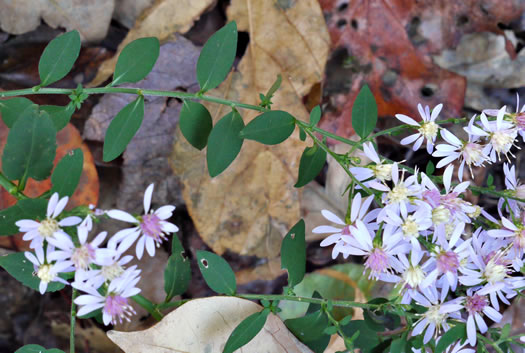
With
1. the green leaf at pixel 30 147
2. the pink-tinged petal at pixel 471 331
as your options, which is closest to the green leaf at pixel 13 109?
the green leaf at pixel 30 147

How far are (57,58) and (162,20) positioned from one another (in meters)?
1.16

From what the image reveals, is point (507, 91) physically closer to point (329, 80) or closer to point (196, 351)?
point (329, 80)

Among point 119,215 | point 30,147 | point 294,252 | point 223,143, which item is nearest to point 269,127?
point 223,143

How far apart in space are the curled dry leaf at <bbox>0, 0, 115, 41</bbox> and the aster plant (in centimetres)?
107

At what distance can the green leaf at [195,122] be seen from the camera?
7.94 ft

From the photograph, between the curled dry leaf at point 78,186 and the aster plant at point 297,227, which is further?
the curled dry leaf at point 78,186

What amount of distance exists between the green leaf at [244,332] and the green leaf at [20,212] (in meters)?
0.92

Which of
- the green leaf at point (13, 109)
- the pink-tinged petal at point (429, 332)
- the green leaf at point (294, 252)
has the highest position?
the green leaf at point (13, 109)

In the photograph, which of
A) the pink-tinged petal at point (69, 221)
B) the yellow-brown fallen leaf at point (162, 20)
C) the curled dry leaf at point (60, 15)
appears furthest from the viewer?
the yellow-brown fallen leaf at point (162, 20)

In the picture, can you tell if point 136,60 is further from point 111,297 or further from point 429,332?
point 429,332

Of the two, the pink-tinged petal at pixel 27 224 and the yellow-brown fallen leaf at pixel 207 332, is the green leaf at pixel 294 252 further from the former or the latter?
the pink-tinged petal at pixel 27 224

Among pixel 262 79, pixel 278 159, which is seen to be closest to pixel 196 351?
pixel 278 159

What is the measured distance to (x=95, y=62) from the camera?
3354 millimetres

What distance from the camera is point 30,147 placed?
2.02 meters
